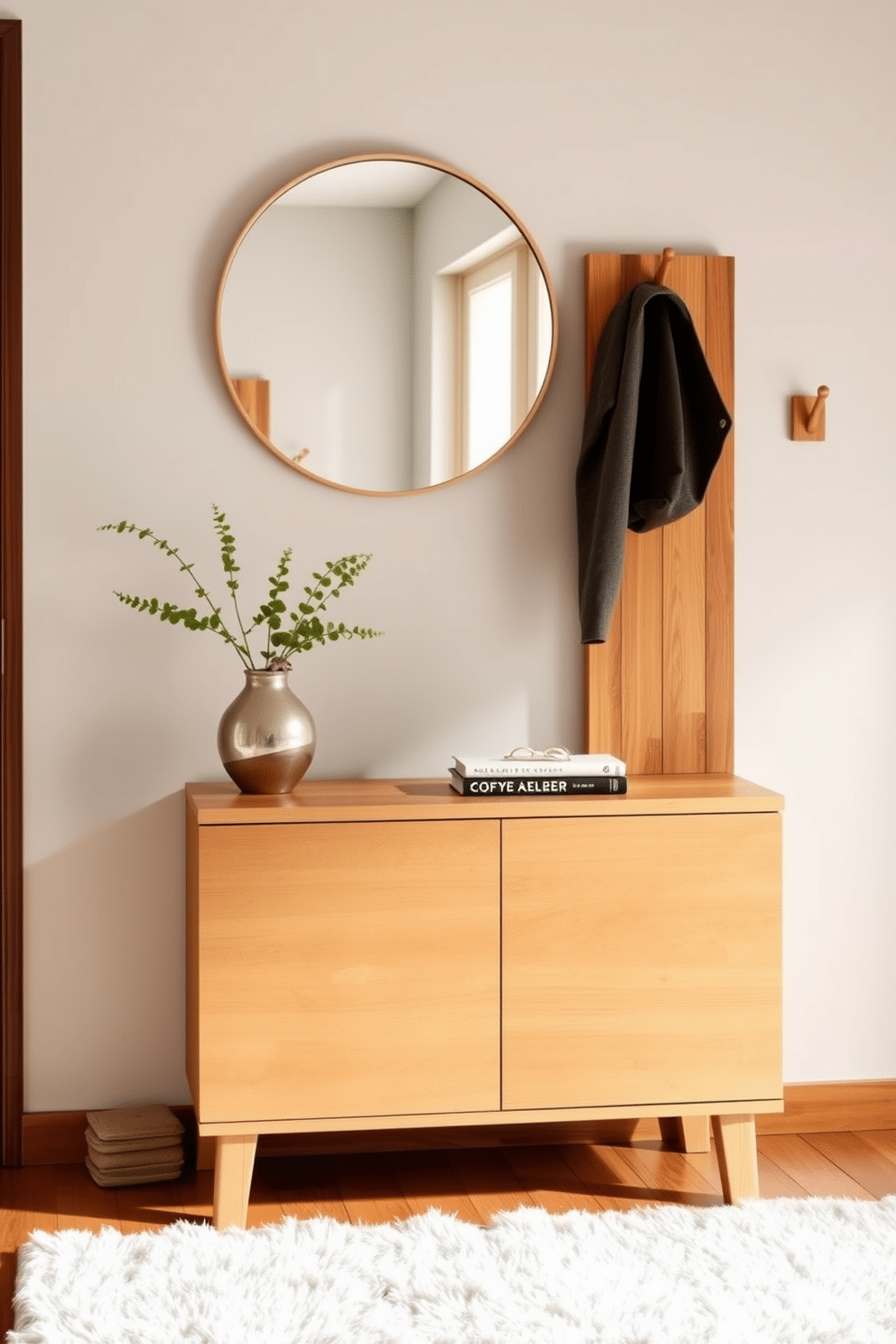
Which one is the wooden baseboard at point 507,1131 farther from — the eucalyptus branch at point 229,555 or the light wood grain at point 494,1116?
the eucalyptus branch at point 229,555

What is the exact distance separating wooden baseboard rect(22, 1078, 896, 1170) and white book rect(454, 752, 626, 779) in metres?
0.80

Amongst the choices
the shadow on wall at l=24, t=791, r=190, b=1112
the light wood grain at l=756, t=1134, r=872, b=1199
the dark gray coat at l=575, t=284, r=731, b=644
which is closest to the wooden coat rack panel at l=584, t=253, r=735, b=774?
the dark gray coat at l=575, t=284, r=731, b=644

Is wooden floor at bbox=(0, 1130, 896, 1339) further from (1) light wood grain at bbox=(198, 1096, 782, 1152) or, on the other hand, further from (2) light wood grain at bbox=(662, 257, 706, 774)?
(2) light wood grain at bbox=(662, 257, 706, 774)

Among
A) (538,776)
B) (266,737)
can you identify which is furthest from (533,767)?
(266,737)

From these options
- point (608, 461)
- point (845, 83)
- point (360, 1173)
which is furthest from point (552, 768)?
point (845, 83)

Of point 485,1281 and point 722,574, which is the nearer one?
point 485,1281

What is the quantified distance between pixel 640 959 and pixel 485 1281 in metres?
0.61

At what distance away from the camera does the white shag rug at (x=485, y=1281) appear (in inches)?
82.5

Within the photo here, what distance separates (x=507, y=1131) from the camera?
2939mm

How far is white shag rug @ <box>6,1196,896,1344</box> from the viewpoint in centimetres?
210

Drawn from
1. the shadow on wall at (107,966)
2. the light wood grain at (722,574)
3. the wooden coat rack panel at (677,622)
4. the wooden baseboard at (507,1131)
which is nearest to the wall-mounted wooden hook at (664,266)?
the wooden coat rack panel at (677,622)

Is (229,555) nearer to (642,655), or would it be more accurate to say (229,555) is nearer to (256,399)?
(256,399)

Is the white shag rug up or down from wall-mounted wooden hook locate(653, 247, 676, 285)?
down

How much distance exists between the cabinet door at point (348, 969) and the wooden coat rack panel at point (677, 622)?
1.83 ft
